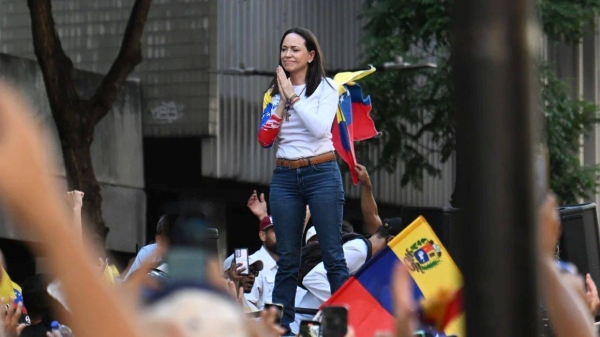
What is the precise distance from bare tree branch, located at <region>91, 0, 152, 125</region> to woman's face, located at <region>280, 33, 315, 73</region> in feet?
19.0

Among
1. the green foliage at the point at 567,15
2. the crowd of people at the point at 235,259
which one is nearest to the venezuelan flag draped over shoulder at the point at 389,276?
the crowd of people at the point at 235,259

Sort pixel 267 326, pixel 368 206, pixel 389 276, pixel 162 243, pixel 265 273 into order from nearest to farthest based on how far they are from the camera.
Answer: pixel 267 326 < pixel 162 243 < pixel 389 276 < pixel 265 273 < pixel 368 206

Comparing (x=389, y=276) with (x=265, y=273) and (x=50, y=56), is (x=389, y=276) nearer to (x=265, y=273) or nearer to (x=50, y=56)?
(x=265, y=273)

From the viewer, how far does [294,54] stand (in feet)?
24.7

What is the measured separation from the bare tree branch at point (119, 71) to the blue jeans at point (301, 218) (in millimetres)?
5987

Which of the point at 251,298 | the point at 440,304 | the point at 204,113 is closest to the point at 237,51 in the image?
the point at 204,113

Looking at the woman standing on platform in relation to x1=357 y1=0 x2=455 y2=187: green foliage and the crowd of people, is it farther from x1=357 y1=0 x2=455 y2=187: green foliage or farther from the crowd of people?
x1=357 y1=0 x2=455 y2=187: green foliage

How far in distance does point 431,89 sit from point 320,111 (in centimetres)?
1215

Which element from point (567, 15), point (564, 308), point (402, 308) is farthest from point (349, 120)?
point (567, 15)

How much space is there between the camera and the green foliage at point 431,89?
19.2m

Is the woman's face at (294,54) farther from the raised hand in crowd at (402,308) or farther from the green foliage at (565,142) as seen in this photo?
the green foliage at (565,142)

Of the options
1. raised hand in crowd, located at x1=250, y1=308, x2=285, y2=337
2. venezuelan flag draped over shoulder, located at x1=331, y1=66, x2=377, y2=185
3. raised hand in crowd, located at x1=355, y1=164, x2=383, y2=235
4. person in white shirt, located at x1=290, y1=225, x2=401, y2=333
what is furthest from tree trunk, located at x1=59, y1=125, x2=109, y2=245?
raised hand in crowd, located at x1=250, y1=308, x2=285, y2=337

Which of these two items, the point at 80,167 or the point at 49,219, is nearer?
the point at 49,219

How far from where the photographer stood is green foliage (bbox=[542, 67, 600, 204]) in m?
19.4
